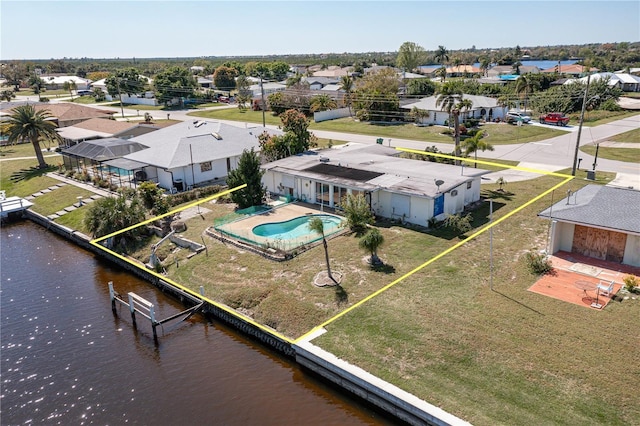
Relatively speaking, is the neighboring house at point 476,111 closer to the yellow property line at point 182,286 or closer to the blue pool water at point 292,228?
the yellow property line at point 182,286

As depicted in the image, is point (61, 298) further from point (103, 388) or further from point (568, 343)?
point (568, 343)

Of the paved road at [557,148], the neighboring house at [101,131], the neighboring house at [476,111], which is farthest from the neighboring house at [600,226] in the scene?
the neighboring house at [101,131]

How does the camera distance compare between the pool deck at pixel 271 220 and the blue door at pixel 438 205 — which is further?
the blue door at pixel 438 205

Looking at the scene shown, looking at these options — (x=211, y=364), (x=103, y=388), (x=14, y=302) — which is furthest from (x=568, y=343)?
(x=14, y=302)

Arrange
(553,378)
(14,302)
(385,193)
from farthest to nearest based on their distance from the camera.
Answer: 1. (385,193)
2. (14,302)
3. (553,378)

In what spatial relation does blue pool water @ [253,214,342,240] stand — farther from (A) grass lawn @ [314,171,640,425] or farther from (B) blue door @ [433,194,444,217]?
(A) grass lawn @ [314,171,640,425]

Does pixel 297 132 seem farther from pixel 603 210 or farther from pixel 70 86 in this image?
pixel 70 86
